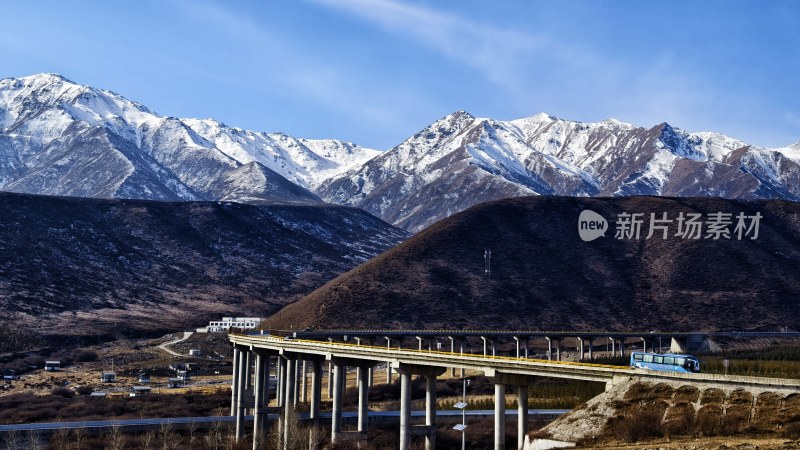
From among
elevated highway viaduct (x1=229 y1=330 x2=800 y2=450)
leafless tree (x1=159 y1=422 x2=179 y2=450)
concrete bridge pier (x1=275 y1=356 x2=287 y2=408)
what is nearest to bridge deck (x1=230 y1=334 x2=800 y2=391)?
elevated highway viaduct (x1=229 y1=330 x2=800 y2=450)

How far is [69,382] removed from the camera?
505ft

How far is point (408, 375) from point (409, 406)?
2.55 m

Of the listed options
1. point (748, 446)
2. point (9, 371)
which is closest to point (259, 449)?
point (748, 446)

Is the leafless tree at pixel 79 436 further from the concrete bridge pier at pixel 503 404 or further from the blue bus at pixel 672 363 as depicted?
the blue bus at pixel 672 363

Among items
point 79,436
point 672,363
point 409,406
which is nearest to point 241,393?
point 79,436

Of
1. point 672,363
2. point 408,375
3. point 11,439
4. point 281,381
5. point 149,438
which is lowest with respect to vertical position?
point 11,439

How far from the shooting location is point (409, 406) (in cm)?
7644

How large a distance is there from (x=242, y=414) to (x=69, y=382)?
2268 inches

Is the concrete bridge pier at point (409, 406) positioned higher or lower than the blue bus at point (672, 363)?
lower

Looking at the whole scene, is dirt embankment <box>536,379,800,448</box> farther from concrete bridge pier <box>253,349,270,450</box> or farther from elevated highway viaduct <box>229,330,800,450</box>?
concrete bridge pier <box>253,349,270,450</box>

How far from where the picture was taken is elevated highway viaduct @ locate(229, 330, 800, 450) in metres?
56.4

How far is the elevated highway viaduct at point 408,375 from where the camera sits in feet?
185

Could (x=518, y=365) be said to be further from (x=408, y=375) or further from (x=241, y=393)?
(x=241, y=393)

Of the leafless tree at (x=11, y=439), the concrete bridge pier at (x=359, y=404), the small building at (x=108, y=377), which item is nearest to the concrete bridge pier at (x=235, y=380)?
the leafless tree at (x=11, y=439)
